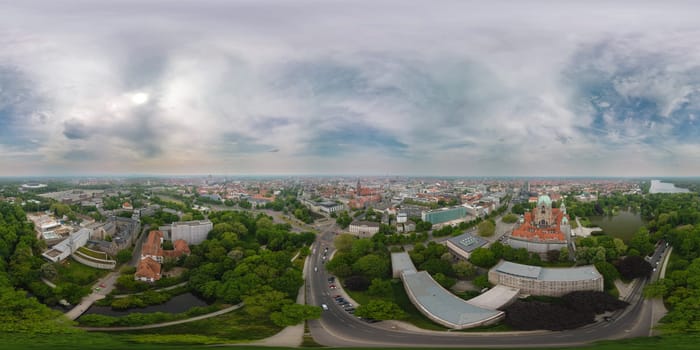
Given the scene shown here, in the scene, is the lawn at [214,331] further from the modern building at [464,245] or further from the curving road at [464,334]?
the modern building at [464,245]

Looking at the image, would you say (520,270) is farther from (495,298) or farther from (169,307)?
(169,307)

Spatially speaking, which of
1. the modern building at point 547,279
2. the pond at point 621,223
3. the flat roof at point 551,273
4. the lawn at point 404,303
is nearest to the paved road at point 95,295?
the lawn at point 404,303

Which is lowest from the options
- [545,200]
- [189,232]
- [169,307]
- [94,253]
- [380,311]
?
[169,307]

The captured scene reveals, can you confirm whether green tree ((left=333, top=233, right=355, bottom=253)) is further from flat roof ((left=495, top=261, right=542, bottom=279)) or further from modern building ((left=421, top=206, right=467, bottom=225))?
modern building ((left=421, top=206, right=467, bottom=225))

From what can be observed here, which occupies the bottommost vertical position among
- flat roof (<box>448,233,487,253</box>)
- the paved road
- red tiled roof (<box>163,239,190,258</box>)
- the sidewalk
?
the paved road

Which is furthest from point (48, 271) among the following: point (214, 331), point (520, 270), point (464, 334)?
point (520, 270)

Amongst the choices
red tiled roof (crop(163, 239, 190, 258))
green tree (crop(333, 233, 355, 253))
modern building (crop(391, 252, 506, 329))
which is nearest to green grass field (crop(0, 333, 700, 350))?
modern building (crop(391, 252, 506, 329))

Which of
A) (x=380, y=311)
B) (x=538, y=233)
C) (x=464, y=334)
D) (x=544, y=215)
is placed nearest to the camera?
(x=464, y=334)

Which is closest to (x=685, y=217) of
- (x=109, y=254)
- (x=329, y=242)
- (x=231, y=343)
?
(x=329, y=242)
